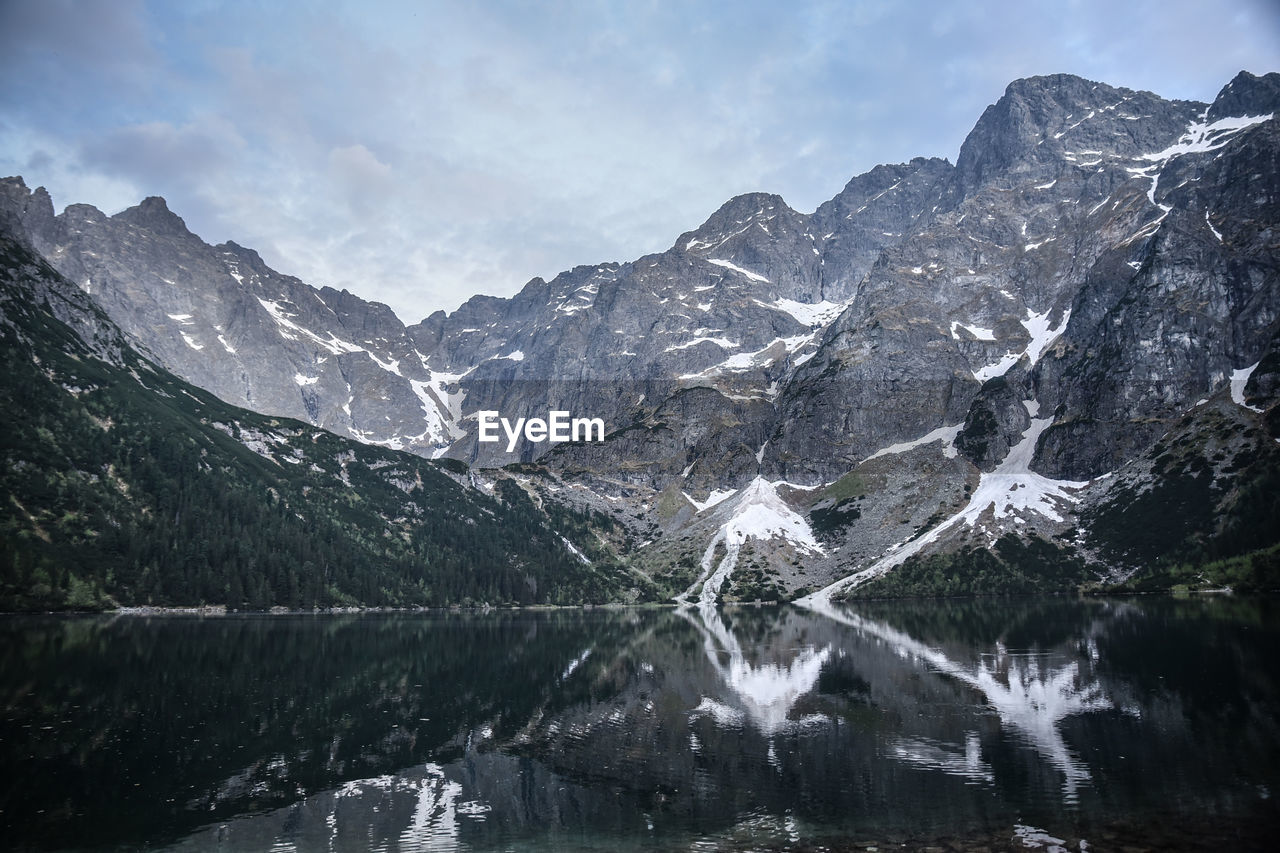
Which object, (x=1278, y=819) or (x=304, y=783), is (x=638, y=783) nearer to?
(x=304, y=783)

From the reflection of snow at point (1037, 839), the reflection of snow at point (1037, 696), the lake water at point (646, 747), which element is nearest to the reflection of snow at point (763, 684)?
the lake water at point (646, 747)

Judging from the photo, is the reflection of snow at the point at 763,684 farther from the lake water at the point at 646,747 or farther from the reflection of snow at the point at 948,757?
the reflection of snow at the point at 948,757

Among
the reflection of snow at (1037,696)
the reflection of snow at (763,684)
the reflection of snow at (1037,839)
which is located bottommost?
the reflection of snow at (763,684)

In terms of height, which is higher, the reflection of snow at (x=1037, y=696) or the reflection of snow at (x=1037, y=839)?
the reflection of snow at (x=1037, y=839)

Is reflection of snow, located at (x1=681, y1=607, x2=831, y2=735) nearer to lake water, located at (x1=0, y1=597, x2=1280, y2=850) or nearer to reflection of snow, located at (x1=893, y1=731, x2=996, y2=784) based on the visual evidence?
lake water, located at (x1=0, y1=597, x2=1280, y2=850)

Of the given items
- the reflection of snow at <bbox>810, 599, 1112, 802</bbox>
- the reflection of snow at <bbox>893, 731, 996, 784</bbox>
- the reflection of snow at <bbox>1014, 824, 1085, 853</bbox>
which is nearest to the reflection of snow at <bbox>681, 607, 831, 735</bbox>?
the reflection of snow at <bbox>893, 731, 996, 784</bbox>

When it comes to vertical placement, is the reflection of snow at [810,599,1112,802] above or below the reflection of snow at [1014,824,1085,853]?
below
